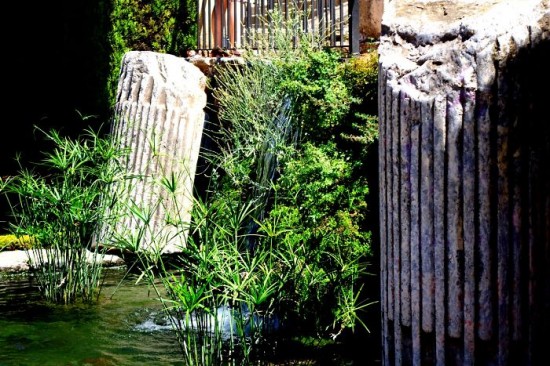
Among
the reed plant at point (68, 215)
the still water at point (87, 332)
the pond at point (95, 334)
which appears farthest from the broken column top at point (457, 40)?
the reed plant at point (68, 215)

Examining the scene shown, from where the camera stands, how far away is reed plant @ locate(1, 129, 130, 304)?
6000mm

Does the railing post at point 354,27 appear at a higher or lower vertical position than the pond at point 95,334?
higher

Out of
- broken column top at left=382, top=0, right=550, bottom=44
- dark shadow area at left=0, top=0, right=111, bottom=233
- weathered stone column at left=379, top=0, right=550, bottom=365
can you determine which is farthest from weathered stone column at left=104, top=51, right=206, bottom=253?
weathered stone column at left=379, top=0, right=550, bottom=365

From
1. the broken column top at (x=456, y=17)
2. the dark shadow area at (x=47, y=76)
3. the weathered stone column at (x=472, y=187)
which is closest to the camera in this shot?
the weathered stone column at (x=472, y=187)

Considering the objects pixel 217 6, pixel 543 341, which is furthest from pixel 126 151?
pixel 217 6

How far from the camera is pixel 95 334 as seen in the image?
5730 mm

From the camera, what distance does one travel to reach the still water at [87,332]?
5.20 meters

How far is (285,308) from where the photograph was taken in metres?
4.66

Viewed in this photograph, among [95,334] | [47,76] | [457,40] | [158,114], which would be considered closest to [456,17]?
[457,40]

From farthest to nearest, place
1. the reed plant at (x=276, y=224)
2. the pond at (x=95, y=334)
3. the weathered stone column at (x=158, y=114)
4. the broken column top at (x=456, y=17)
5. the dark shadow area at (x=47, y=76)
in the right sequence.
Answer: the dark shadow area at (x=47, y=76) → the weathered stone column at (x=158, y=114) → the pond at (x=95, y=334) → the reed plant at (x=276, y=224) → the broken column top at (x=456, y=17)

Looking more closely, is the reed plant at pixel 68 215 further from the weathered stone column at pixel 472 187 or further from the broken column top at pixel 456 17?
the weathered stone column at pixel 472 187

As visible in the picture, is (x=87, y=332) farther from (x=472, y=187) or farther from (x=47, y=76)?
(x=47, y=76)

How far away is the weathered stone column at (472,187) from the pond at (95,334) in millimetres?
1412

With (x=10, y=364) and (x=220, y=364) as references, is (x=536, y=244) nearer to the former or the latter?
(x=220, y=364)
